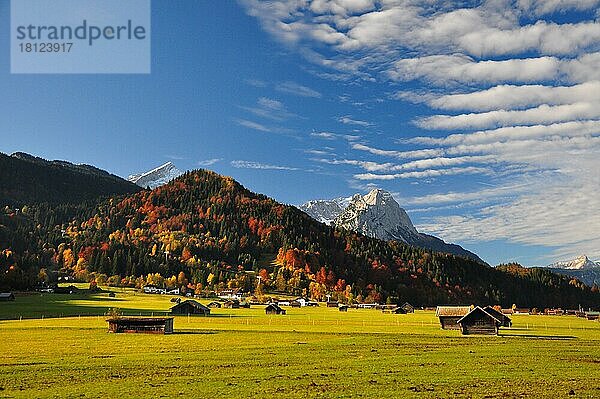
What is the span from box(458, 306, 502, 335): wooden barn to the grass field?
17459mm

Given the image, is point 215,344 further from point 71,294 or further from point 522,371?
point 71,294

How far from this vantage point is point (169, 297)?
7037 inches

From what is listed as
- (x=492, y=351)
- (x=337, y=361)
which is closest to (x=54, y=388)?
(x=337, y=361)

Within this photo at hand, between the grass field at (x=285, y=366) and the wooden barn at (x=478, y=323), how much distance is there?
17459mm

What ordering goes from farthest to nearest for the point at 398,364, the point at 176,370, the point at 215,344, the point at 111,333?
the point at 111,333
the point at 215,344
the point at 398,364
the point at 176,370

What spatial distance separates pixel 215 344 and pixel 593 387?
39.5 metres

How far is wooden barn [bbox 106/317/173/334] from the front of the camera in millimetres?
78625

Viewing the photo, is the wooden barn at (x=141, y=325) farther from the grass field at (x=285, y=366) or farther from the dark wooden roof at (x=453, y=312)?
the dark wooden roof at (x=453, y=312)

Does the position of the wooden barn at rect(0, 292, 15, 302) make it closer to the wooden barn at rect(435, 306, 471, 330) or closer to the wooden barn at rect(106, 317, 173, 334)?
the wooden barn at rect(106, 317, 173, 334)

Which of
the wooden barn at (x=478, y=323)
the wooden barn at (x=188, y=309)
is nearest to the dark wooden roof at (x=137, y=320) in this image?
the wooden barn at (x=188, y=309)

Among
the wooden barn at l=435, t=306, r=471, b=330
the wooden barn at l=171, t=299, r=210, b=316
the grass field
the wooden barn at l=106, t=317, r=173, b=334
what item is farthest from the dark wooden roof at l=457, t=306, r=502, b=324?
the wooden barn at l=171, t=299, r=210, b=316

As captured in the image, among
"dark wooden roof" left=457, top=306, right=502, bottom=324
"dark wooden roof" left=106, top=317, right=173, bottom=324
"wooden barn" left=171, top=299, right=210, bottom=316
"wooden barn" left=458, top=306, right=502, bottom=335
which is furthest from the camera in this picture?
"wooden barn" left=171, top=299, right=210, bottom=316

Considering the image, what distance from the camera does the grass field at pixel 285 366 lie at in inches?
1334

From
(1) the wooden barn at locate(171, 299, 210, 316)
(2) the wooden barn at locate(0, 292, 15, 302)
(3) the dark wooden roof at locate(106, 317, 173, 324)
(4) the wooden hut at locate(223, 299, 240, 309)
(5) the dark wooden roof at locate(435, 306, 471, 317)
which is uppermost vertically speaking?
(3) the dark wooden roof at locate(106, 317, 173, 324)
